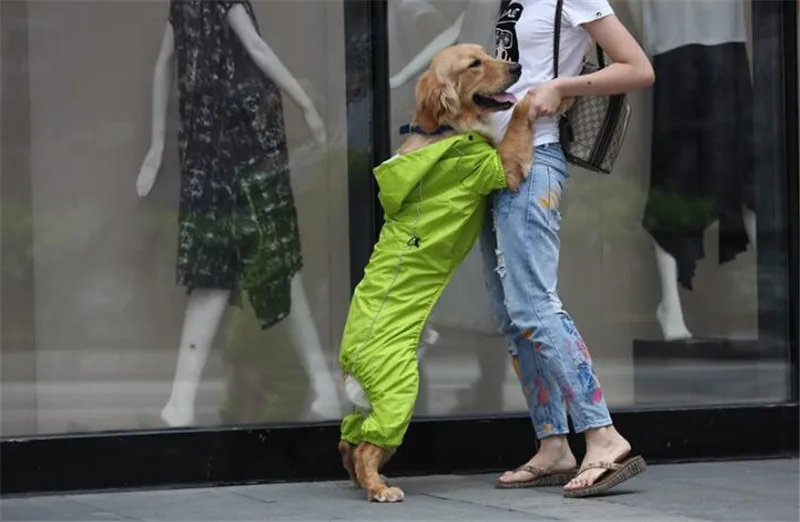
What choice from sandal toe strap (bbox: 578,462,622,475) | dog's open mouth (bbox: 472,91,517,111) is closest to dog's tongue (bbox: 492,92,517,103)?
dog's open mouth (bbox: 472,91,517,111)

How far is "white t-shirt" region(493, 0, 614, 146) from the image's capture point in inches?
221

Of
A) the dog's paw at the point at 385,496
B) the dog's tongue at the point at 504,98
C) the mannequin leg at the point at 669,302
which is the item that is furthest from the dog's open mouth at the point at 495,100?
the mannequin leg at the point at 669,302

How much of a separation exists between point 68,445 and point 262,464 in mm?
773

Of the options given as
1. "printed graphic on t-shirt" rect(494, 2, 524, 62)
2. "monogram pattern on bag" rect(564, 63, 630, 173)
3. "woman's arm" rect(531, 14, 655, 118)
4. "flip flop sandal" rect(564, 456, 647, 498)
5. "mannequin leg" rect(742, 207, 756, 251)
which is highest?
"printed graphic on t-shirt" rect(494, 2, 524, 62)

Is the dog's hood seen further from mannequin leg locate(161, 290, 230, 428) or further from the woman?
mannequin leg locate(161, 290, 230, 428)

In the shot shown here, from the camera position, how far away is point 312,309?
655 centimetres

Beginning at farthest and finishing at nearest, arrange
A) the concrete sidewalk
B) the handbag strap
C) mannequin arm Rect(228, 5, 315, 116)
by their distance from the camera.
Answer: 1. mannequin arm Rect(228, 5, 315, 116)
2. the handbag strap
3. the concrete sidewalk

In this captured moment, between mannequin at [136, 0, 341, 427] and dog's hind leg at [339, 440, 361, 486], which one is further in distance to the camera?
mannequin at [136, 0, 341, 427]

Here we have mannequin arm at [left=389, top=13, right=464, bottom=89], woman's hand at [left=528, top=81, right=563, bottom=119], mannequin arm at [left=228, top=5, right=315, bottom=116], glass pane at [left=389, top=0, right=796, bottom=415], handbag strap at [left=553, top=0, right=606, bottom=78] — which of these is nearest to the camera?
woman's hand at [left=528, top=81, right=563, bottom=119]

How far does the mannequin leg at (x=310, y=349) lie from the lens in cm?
648

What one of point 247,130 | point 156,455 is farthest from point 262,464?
point 247,130

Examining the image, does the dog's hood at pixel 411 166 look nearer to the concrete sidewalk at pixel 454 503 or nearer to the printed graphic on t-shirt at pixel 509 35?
the printed graphic on t-shirt at pixel 509 35

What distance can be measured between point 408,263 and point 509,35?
0.94 meters

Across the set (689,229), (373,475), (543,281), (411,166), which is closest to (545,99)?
(411,166)
